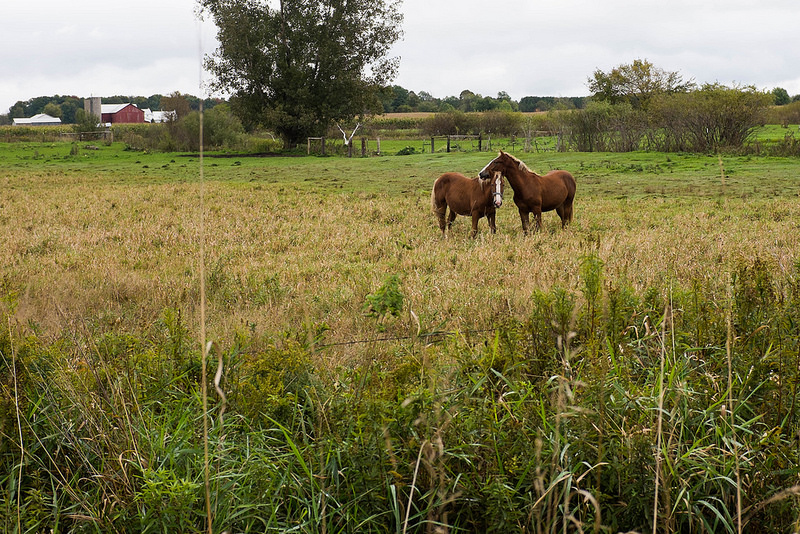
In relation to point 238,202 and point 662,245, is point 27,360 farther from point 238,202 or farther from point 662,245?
point 238,202

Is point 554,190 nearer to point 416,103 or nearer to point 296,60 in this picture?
point 296,60

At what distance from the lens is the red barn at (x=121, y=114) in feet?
484

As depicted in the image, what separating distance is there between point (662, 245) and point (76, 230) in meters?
10.1

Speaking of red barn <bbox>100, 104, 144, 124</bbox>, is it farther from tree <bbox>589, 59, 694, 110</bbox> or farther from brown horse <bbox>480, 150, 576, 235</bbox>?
brown horse <bbox>480, 150, 576, 235</bbox>

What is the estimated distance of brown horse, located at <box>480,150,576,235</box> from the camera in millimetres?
11480

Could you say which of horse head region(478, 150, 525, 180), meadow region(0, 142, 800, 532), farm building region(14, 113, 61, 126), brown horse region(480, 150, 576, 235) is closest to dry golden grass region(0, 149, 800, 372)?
meadow region(0, 142, 800, 532)

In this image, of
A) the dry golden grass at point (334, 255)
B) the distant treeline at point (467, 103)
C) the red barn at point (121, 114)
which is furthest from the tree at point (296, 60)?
the red barn at point (121, 114)

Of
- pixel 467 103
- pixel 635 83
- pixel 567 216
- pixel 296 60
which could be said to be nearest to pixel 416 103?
pixel 467 103

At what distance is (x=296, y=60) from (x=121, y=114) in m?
112

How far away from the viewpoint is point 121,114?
148 meters

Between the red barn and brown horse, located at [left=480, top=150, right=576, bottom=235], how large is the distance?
496ft

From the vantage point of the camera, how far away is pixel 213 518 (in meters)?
2.78

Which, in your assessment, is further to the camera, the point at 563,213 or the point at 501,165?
the point at 563,213

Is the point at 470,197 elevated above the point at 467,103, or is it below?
below
